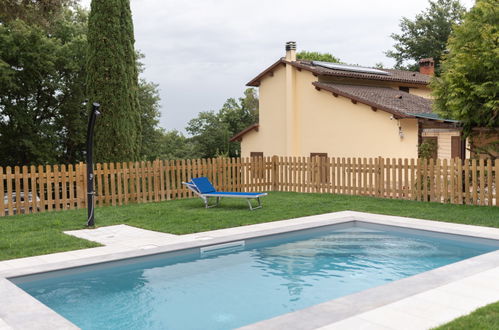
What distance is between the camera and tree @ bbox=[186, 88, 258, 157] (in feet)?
144

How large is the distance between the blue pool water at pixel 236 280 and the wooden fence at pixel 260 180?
4859mm

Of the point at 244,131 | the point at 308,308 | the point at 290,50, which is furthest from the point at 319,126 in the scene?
the point at 308,308

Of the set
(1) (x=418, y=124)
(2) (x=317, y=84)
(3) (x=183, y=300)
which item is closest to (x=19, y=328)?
(3) (x=183, y=300)

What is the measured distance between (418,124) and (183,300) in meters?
16.0

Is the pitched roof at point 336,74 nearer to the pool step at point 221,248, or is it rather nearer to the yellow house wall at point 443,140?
the yellow house wall at point 443,140

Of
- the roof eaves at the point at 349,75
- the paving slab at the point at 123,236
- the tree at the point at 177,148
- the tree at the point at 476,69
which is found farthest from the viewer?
the tree at the point at 177,148

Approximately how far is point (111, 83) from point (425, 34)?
4010 cm

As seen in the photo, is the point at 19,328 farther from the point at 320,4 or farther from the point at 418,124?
the point at 320,4

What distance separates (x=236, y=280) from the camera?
274 inches

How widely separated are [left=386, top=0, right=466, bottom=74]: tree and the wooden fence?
35325 mm

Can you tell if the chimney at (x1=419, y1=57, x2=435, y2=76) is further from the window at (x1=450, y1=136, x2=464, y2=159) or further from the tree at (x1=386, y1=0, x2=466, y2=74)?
the tree at (x1=386, y1=0, x2=466, y2=74)

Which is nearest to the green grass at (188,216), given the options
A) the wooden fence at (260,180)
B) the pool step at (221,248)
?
the wooden fence at (260,180)

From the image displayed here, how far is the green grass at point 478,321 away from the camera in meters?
4.35

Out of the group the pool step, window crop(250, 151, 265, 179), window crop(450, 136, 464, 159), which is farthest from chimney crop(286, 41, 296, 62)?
the pool step
